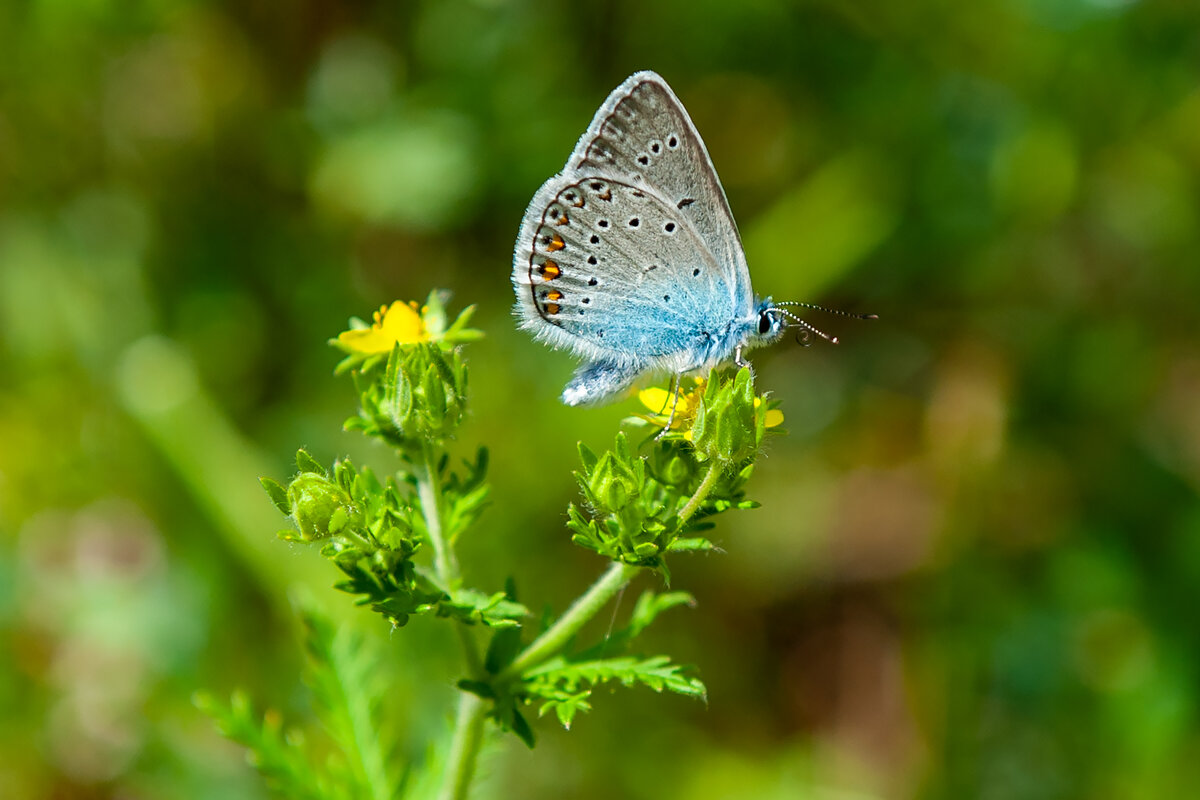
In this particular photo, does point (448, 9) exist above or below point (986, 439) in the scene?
above

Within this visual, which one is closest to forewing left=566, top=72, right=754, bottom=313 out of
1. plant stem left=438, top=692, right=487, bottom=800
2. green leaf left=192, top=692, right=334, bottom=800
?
plant stem left=438, top=692, right=487, bottom=800

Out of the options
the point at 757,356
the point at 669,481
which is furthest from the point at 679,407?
the point at 757,356

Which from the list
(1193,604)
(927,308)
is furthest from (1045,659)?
(927,308)

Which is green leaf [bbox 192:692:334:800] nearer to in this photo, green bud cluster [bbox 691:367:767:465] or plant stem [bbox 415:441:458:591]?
plant stem [bbox 415:441:458:591]

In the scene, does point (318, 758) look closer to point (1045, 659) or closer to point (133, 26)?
point (1045, 659)

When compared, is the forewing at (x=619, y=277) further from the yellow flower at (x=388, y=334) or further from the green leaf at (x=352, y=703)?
the green leaf at (x=352, y=703)

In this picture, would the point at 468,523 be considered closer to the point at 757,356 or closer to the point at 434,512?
the point at 434,512

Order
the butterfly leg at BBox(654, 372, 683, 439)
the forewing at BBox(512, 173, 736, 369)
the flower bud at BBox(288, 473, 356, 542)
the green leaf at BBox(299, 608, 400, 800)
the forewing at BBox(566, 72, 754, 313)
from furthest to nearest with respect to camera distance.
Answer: the forewing at BBox(512, 173, 736, 369) < the forewing at BBox(566, 72, 754, 313) < the green leaf at BBox(299, 608, 400, 800) < the butterfly leg at BBox(654, 372, 683, 439) < the flower bud at BBox(288, 473, 356, 542)
